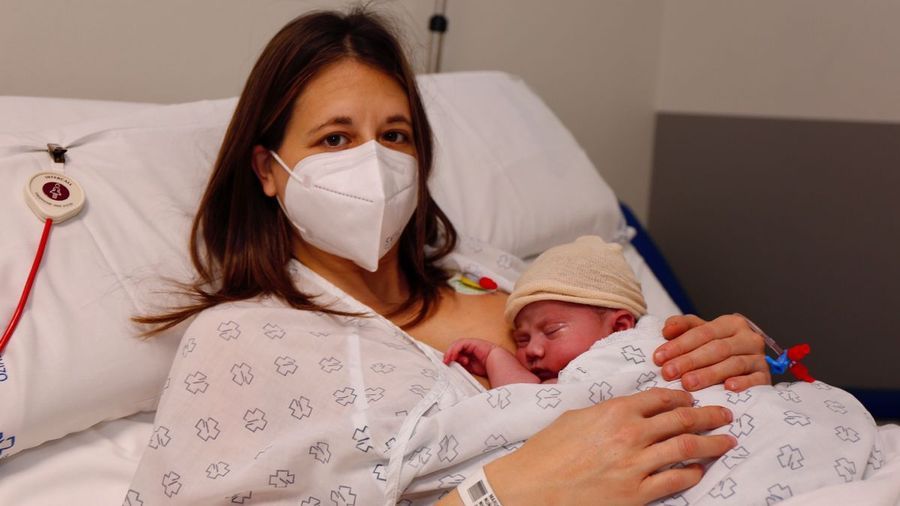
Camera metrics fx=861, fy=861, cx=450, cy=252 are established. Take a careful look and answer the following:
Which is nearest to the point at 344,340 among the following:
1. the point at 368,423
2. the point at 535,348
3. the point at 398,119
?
the point at 368,423

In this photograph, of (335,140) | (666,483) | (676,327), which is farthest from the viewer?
(335,140)

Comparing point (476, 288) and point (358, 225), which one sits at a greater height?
point (358, 225)

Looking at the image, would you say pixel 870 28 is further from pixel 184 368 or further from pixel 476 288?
pixel 184 368

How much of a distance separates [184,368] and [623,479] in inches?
26.7

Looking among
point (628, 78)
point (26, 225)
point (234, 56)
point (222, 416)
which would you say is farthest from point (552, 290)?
point (628, 78)

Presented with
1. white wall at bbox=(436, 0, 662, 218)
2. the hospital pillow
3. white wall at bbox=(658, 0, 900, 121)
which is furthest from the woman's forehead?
white wall at bbox=(658, 0, 900, 121)

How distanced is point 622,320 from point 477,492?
49 centimetres

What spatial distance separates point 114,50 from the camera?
199 centimetres

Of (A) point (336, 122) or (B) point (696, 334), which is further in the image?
(A) point (336, 122)

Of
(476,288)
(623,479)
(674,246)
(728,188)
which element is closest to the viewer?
(623,479)

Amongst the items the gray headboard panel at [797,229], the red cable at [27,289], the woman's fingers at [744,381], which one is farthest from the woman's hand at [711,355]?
the gray headboard panel at [797,229]

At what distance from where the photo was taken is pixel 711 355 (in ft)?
4.50

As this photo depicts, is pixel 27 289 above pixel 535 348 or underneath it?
above

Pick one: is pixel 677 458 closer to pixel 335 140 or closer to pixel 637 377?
pixel 637 377
